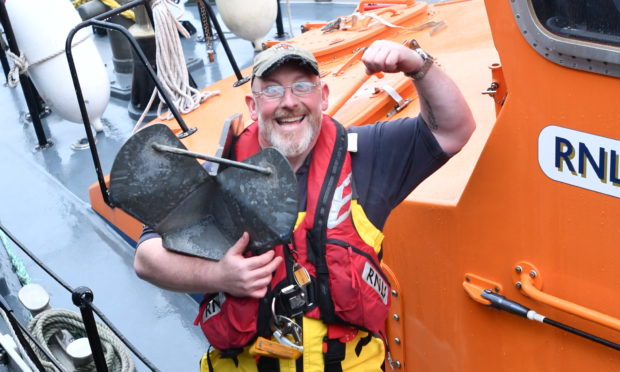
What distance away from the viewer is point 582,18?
1.61 metres

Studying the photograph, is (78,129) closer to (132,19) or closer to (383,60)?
(132,19)

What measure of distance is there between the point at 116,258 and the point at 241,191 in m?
2.26

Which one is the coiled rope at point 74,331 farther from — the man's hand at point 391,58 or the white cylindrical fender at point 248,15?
the white cylindrical fender at point 248,15

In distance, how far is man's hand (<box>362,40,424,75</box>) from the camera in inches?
72.8

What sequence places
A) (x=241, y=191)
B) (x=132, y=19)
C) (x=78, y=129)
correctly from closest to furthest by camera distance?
(x=241, y=191)
(x=78, y=129)
(x=132, y=19)

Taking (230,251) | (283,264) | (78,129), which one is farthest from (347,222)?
(78,129)

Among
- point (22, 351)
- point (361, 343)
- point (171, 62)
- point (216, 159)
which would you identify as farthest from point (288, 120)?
point (171, 62)

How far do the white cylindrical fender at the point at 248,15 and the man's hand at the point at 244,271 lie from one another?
4.06 metres

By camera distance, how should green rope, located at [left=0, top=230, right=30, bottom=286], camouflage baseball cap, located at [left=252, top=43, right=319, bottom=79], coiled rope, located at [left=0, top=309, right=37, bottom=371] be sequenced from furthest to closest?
1. green rope, located at [left=0, top=230, right=30, bottom=286]
2. coiled rope, located at [left=0, top=309, right=37, bottom=371]
3. camouflage baseball cap, located at [left=252, top=43, right=319, bottom=79]

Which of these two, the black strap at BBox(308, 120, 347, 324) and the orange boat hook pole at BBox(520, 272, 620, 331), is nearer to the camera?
the orange boat hook pole at BBox(520, 272, 620, 331)

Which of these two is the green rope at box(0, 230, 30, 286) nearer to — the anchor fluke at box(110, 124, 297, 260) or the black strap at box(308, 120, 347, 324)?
the anchor fluke at box(110, 124, 297, 260)

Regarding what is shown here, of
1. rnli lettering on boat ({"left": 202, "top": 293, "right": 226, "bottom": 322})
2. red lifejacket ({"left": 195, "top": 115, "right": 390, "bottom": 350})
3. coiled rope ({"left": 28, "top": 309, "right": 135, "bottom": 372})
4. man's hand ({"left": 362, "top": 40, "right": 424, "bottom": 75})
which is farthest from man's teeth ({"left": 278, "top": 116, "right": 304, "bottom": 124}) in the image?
coiled rope ({"left": 28, "top": 309, "right": 135, "bottom": 372})

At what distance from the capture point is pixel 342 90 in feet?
10.7

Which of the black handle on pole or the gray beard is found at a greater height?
the gray beard
